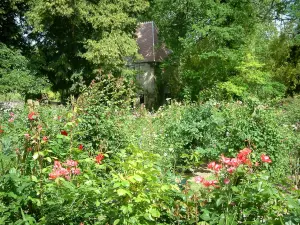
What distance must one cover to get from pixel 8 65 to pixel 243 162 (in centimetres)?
1431

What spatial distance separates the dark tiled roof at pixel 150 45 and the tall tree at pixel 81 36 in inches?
231

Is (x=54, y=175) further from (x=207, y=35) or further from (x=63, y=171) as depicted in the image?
(x=207, y=35)

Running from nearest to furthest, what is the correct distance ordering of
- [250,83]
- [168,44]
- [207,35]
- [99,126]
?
[99,126] → [250,83] → [207,35] → [168,44]

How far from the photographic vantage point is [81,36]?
18875 mm

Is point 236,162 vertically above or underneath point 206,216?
above

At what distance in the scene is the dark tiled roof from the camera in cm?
2594

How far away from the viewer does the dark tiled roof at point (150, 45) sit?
85.1ft

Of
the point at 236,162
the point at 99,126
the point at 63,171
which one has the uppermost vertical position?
the point at 236,162

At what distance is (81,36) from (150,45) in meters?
8.80

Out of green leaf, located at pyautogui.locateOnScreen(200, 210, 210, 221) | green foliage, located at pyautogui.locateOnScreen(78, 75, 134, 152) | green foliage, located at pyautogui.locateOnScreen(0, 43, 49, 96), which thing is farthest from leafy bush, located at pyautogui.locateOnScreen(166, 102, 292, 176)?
green foliage, located at pyautogui.locateOnScreen(0, 43, 49, 96)

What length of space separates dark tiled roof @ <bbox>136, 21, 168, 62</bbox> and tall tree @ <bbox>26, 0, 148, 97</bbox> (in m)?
5.87

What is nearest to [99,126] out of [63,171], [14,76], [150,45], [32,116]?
[32,116]

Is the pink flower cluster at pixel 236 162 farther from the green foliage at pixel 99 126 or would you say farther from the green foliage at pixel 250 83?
the green foliage at pixel 250 83

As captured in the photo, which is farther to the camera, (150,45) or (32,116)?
(150,45)
